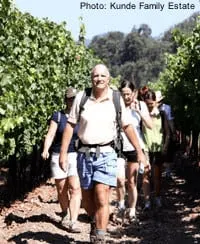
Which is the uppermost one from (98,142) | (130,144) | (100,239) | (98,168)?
(98,142)

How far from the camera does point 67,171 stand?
7582 mm

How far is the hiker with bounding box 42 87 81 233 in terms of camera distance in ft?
24.6

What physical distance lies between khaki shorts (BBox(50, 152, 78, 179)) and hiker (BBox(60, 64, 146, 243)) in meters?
1.27

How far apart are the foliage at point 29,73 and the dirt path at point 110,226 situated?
881mm

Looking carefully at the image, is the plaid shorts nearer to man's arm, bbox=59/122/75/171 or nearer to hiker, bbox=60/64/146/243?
hiker, bbox=60/64/146/243

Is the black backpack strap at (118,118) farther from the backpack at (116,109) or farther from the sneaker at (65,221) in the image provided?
the sneaker at (65,221)

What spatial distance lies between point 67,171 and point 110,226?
44.2 inches

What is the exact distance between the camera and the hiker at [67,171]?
751 centimetres

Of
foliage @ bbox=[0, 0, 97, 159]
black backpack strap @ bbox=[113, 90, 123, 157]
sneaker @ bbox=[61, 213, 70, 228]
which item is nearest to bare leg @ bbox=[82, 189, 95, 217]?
black backpack strap @ bbox=[113, 90, 123, 157]

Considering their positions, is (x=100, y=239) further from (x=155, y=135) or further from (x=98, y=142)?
(x=155, y=135)

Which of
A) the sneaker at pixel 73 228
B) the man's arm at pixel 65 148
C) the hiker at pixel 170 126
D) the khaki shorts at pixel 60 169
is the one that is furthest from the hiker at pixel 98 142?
the hiker at pixel 170 126

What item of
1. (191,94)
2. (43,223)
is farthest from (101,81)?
(191,94)

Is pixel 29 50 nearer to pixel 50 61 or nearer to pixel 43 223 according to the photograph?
pixel 50 61

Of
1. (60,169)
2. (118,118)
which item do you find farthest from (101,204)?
(60,169)
